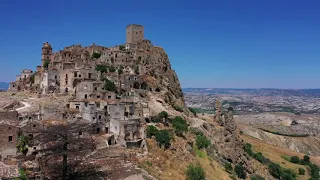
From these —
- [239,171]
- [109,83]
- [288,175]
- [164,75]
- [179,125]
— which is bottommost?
[288,175]

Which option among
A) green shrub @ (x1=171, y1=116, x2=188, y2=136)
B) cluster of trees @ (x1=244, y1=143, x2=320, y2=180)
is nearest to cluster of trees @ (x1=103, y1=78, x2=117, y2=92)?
green shrub @ (x1=171, y1=116, x2=188, y2=136)

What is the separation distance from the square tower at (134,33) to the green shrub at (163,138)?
165ft

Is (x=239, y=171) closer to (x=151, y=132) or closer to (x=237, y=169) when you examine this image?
(x=237, y=169)

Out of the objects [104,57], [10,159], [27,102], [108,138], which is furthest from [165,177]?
[104,57]

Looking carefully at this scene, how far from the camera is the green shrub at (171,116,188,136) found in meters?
61.9

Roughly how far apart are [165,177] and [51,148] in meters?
15.9

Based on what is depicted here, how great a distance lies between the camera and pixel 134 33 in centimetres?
9769

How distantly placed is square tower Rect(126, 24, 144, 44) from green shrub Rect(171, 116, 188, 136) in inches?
→ 1547

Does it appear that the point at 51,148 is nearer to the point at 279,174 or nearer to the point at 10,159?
the point at 10,159

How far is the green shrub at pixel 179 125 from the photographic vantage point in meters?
61.9

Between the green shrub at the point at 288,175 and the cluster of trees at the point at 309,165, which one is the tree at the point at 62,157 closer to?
the green shrub at the point at 288,175

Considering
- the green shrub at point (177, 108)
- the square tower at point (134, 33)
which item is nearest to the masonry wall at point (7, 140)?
the green shrub at point (177, 108)

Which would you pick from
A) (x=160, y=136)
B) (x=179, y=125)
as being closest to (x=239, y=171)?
(x=179, y=125)

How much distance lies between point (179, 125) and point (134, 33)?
43940 mm
